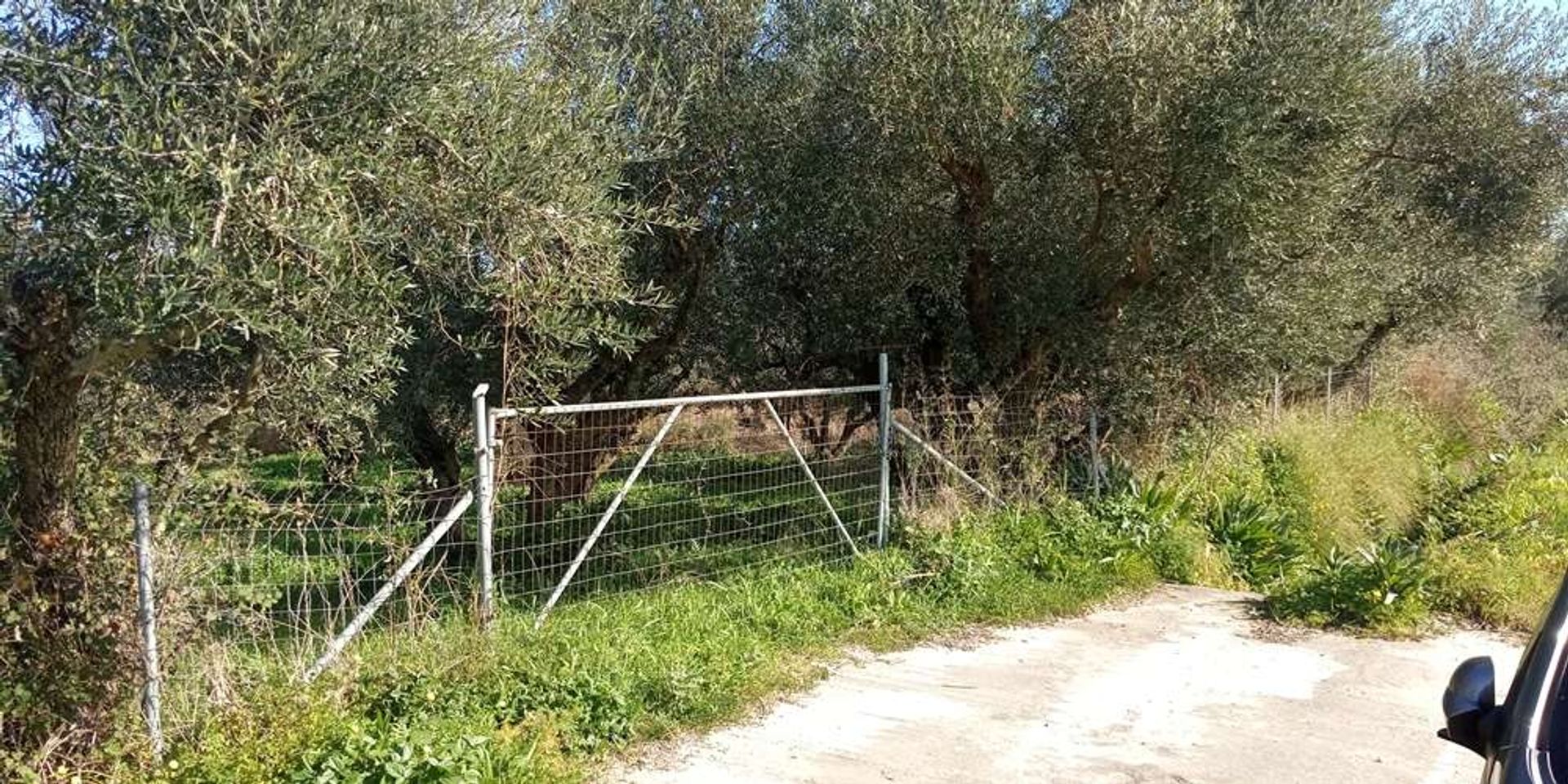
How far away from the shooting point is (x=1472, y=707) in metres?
2.88

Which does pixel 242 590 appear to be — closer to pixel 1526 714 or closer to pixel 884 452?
pixel 1526 714

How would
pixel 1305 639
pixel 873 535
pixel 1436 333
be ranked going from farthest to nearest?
pixel 1436 333 → pixel 873 535 → pixel 1305 639

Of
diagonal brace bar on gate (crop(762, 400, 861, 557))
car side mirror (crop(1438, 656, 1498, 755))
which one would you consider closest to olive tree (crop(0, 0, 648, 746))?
diagonal brace bar on gate (crop(762, 400, 861, 557))

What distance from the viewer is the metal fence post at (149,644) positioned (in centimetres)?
454

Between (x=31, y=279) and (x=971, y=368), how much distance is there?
7602mm

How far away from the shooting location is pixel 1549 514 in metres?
10.4

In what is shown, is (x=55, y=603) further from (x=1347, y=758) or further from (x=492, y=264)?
(x=1347, y=758)

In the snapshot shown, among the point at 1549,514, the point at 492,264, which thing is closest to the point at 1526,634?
the point at 1549,514

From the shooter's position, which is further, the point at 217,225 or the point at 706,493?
the point at 706,493

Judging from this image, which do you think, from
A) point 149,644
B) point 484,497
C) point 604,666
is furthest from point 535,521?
point 149,644

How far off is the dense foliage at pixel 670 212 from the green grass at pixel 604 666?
2.72 feet

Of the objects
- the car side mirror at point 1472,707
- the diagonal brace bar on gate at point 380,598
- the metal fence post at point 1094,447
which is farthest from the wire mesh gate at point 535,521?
the car side mirror at point 1472,707

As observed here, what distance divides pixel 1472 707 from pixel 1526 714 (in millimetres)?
281

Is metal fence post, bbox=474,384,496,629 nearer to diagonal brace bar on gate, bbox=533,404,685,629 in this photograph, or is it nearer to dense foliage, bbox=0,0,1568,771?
diagonal brace bar on gate, bbox=533,404,685,629
